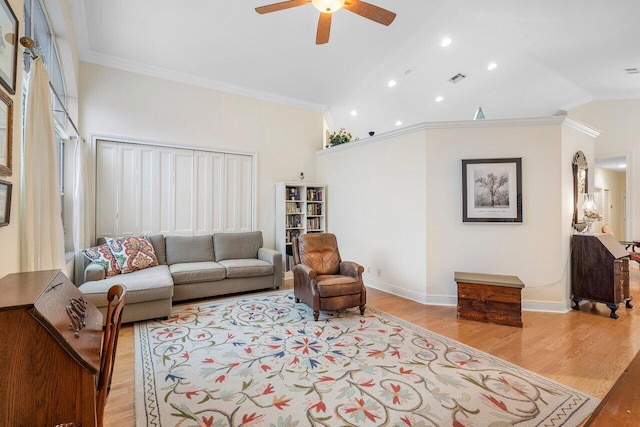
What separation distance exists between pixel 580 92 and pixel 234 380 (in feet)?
26.6

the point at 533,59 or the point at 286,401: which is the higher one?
the point at 533,59

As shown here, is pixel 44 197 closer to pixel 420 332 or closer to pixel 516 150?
pixel 420 332

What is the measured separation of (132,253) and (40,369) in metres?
3.42

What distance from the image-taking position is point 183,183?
16.1ft

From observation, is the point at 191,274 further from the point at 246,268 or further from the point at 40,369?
the point at 40,369

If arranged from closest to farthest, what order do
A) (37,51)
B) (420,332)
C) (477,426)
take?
1. (477,426)
2. (37,51)
3. (420,332)

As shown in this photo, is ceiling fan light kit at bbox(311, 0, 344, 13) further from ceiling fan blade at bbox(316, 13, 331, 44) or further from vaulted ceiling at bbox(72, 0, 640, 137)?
vaulted ceiling at bbox(72, 0, 640, 137)

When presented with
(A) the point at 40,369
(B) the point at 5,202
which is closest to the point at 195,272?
(B) the point at 5,202

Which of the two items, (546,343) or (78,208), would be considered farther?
(78,208)

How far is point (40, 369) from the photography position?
0.92 m

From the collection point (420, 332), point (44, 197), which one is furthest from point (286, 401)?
point (44, 197)

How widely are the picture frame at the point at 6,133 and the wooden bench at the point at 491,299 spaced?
3982 millimetres

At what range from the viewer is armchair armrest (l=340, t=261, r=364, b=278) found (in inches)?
146

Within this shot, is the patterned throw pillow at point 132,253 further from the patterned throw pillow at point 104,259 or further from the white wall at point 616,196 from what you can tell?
the white wall at point 616,196
